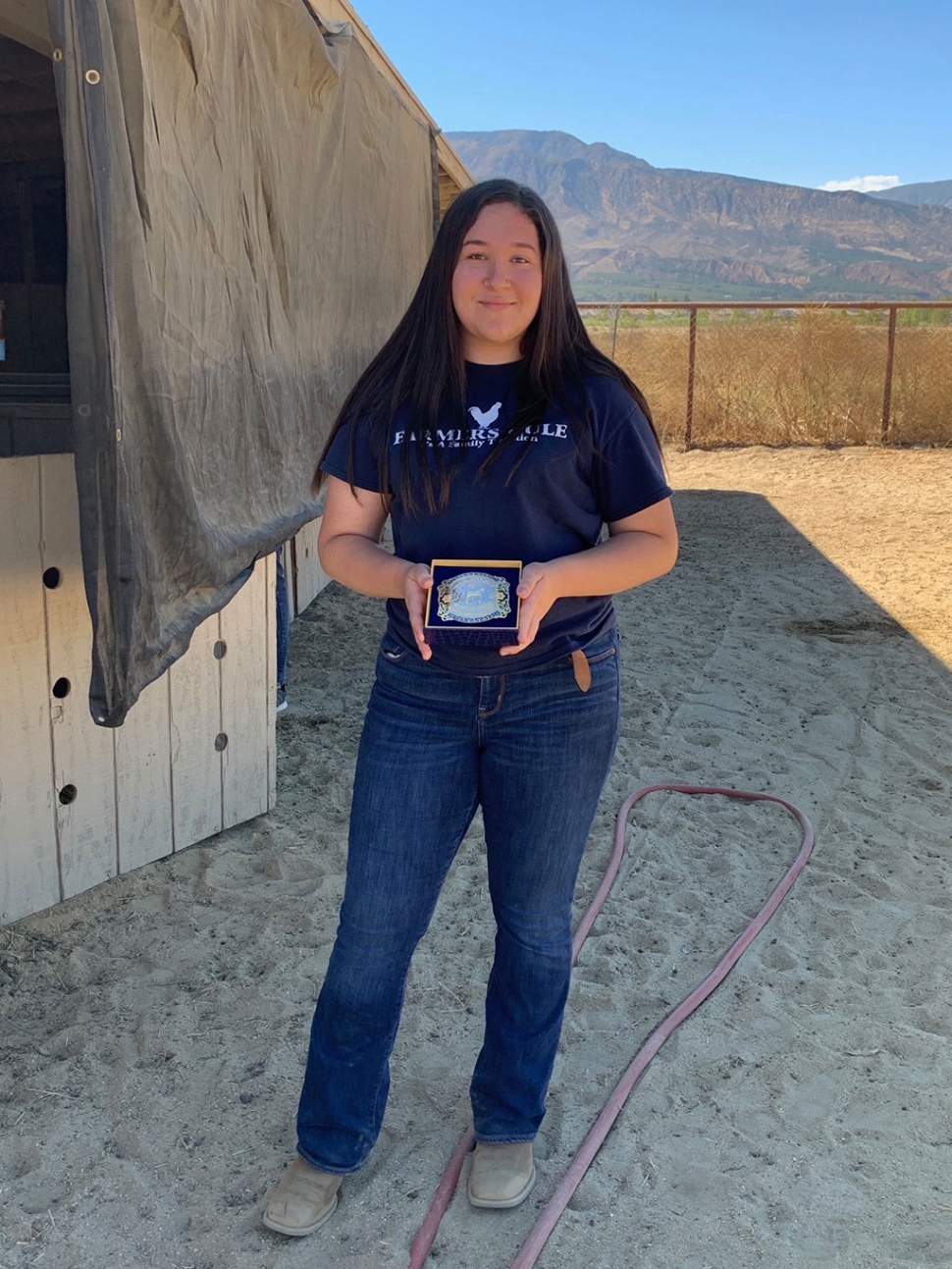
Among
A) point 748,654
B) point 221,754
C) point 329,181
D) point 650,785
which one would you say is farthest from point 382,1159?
point 748,654

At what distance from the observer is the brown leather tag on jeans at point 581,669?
5.70 ft

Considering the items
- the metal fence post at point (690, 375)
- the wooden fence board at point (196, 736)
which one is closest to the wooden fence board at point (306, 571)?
the wooden fence board at point (196, 736)

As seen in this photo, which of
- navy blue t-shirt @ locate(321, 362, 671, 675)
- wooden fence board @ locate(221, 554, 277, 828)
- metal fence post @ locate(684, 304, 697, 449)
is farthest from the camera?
metal fence post @ locate(684, 304, 697, 449)

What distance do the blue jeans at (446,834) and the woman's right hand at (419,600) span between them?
185 millimetres

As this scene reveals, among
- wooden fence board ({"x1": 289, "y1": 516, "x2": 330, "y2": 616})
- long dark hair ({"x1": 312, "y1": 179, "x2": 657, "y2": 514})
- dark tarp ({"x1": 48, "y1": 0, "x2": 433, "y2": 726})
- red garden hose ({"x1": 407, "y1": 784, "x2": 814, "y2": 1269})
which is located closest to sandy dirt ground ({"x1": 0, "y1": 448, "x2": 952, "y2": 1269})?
red garden hose ({"x1": 407, "y1": 784, "x2": 814, "y2": 1269})

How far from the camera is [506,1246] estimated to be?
192 centimetres

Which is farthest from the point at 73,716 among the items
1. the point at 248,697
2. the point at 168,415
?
the point at 168,415

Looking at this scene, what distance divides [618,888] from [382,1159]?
50.1 inches

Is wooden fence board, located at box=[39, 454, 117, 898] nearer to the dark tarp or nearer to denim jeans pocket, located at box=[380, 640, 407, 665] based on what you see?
the dark tarp

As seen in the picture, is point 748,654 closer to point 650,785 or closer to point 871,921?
point 650,785

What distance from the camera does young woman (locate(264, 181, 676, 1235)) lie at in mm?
1706

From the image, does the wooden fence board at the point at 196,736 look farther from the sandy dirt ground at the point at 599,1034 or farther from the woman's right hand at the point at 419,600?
the woman's right hand at the point at 419,600

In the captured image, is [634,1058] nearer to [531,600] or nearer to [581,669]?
[581,669]

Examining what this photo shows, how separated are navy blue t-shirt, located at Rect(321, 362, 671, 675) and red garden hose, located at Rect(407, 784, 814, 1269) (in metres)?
0.98
